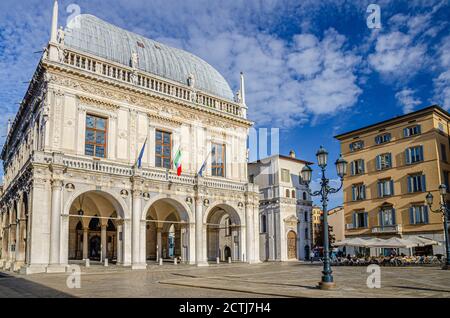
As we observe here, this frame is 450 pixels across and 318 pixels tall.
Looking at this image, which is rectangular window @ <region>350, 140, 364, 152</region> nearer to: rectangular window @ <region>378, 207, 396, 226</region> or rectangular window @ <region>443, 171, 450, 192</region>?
rectangular window @ <region>378, 207, 396, 226</region>

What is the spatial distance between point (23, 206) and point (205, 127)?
16.6 meters

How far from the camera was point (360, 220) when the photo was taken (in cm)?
4669

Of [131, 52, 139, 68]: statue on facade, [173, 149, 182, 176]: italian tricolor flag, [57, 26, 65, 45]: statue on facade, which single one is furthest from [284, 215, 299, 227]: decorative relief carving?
[57, 26, 65, 45]: statue on facade

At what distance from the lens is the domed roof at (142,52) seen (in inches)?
1351

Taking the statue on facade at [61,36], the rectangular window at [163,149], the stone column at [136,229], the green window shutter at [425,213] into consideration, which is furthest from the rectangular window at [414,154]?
the statue on facade at [61,36]

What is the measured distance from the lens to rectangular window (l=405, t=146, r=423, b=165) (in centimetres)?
4211

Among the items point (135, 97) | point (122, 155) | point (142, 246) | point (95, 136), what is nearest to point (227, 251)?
point (142, 246)

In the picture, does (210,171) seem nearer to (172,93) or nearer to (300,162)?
(172,93)

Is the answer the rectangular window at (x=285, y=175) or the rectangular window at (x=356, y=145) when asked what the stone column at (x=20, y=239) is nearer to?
the rectangular window at (x=285, y=175)

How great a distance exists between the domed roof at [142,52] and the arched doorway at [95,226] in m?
11.7

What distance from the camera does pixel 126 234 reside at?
103 feet

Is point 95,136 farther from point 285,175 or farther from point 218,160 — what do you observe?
point 285,175
